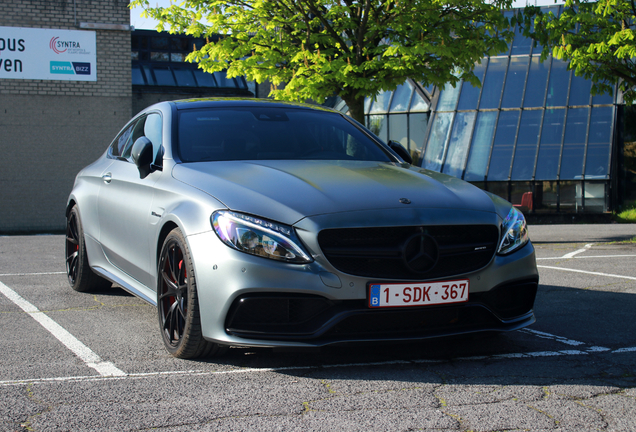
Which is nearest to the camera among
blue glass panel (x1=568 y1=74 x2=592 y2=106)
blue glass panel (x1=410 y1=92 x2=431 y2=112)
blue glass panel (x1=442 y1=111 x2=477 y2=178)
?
blue glass panel (x1=568 y1=74 x2=592 y2=106)

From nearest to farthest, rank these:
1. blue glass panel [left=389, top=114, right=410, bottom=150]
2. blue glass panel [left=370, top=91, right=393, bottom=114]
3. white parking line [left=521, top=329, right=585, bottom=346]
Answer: white parking line [left=521, top=329, right=585, bottom=346] < blue glass panel [left=389, top=114, right=410, bottom=150] < blue glass panel [left=370, top=91, right=393, bottom=114]

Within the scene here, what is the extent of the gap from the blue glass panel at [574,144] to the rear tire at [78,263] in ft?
57.7

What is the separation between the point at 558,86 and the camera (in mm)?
23125

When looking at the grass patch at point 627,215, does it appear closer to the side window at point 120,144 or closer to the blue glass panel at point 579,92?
the blue glass panel at point 579,92

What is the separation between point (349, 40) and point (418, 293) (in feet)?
33.6

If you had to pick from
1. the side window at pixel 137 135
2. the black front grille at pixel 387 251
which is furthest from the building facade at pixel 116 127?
the black front grille at pixel 387 251

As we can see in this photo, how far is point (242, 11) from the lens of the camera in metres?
13.0

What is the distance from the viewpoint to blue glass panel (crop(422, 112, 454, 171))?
23.5 m

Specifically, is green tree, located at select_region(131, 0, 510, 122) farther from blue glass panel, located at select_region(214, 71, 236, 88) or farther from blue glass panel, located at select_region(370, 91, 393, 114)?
blue glass panel, located at select_region(214, 71, 236, 88)

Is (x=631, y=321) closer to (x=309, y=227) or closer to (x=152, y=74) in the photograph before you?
(x=309, y=227)

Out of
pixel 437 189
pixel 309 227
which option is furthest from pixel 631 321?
pixel 309 227

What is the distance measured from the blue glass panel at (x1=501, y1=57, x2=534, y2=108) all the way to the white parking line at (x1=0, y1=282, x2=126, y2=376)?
19.8 m

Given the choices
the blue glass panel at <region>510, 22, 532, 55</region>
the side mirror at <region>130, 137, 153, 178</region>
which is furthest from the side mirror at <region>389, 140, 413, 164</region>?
the blue glass panel at <region>510, 22, 532, 55</region>

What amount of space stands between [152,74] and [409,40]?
16.6 m
